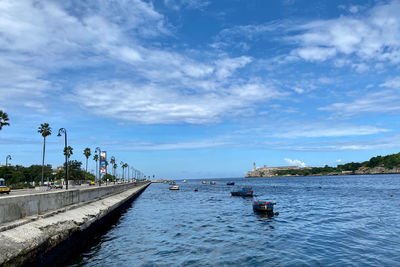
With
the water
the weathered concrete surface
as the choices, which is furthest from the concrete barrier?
the water

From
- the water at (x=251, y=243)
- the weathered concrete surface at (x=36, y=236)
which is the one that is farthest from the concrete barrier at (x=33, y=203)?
the water at (x=251, y=243)

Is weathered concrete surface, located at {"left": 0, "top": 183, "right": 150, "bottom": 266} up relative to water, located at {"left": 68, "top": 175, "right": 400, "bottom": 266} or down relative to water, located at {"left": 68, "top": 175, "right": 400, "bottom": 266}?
up

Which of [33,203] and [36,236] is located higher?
[33,203]

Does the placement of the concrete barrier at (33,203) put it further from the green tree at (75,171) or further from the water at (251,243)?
the green tree at (75,171)

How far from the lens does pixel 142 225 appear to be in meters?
29.8

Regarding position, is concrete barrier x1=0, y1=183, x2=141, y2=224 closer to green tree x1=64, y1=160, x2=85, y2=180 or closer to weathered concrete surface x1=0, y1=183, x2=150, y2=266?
weathered concrete surface x1=0, y1=183, x2=150, y2=266

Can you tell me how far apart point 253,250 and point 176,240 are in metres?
6.38

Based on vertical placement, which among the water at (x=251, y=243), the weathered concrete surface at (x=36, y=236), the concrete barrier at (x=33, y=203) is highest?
the concrete barrier at (x=33, y=203)

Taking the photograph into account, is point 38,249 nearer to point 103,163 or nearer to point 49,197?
point 49,197

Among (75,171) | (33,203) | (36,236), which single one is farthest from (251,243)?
(75,171)

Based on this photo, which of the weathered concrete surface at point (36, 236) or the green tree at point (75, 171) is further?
the green tree at point (75, 171)

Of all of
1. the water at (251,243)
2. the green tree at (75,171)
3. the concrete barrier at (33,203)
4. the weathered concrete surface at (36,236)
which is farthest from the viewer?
the green tree at (75,171)

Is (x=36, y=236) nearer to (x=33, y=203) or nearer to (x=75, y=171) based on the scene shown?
(x=33, y=203)

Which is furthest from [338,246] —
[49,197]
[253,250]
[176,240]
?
[49,197]
